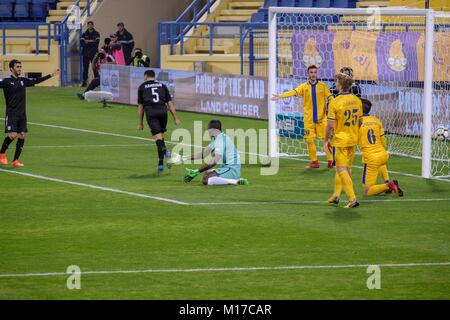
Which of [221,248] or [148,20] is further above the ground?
[148,20]

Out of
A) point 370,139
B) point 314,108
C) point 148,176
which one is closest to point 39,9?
point 314,108

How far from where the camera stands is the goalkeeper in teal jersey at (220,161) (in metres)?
17.7

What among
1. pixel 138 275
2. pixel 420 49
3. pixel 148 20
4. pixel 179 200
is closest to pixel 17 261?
pixel 138 275

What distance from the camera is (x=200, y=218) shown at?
15.0 metres

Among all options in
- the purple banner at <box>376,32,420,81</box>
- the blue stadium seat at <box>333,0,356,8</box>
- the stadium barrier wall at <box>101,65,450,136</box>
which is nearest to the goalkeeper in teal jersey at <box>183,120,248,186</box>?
the stadium barrier wall at <box>101,65,450,136</box>

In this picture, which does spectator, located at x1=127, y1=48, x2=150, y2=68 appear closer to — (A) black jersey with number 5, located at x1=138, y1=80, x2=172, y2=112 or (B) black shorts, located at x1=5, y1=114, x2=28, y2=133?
(B) black shorts, located at x1=5, y1=114, x2=28, y2=133

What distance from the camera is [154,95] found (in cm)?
2012

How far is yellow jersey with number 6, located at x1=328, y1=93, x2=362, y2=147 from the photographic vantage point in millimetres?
15336

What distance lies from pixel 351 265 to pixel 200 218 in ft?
11.4

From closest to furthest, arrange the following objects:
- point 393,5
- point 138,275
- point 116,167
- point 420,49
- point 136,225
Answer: point 138,275, point 136,225, point 116,167, point 420,49, point 393,5

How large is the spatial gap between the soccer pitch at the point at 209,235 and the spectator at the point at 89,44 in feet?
58.9

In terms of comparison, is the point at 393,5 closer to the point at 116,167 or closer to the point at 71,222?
the point at 116,167

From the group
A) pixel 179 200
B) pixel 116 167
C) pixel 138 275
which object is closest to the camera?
pixel 138 275

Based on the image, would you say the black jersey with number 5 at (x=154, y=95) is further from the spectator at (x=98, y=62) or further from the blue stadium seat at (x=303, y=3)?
the blue stadium seat at (x=303, y=3)
